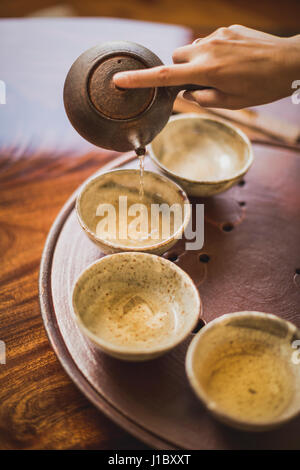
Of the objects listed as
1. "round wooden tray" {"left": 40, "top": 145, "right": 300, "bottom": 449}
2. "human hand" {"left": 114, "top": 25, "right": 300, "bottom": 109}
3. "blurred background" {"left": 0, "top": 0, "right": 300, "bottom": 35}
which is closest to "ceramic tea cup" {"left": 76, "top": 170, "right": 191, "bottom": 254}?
"round wooden tray" {"left": 40, "top": 145, "right": 300, "bottom": 449}

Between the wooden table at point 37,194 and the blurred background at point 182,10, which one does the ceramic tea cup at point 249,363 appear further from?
the blurred background at point 182,10

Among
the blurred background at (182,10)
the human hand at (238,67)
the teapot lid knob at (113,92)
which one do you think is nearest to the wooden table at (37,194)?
the teapot lid knob at (113,92)

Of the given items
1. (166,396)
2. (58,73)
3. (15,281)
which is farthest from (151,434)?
(58,73)

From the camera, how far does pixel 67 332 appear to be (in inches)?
52.7

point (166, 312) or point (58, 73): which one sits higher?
point (58, 73)

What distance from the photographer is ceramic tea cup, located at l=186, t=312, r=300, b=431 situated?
1.17 m

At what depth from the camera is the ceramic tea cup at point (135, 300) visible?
1.32 meters

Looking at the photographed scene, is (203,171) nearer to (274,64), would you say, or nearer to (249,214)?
(249,214)

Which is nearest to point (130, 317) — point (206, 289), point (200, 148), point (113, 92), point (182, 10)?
point (206, 289)

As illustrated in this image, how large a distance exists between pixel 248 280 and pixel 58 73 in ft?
5.16

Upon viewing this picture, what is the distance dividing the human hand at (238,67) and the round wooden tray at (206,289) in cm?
49

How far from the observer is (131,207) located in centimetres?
177

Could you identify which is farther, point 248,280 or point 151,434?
point 248,280

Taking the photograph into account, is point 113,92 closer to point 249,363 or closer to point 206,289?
point 206,289
